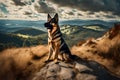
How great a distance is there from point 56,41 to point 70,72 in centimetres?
194

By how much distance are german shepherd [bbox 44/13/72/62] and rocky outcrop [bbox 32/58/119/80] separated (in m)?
0.42

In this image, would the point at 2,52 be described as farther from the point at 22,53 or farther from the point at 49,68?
the point at 49,68

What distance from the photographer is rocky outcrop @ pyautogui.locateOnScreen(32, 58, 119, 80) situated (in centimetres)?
1625

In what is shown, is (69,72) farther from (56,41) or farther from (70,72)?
(56,41)

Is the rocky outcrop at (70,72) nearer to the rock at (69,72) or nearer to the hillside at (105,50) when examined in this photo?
the rock at (69,72)

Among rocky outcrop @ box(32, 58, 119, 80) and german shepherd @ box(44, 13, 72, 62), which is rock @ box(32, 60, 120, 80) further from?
german shepherd @ box(44, 13, 72, 62)

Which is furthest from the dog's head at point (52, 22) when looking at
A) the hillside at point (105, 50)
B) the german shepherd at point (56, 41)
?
the hillside at point (105, 50)

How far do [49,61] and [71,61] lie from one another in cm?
132

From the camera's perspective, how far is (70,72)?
54.0 feet

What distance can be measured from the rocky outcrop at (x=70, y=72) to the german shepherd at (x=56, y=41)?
16.6 inches

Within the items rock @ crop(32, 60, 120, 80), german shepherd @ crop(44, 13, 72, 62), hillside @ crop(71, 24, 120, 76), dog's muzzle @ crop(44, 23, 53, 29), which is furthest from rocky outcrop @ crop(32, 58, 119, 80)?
hillside @ crop(71, 24, 120, 76)

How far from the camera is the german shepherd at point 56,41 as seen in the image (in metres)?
16.4

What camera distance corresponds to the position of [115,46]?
24344mm

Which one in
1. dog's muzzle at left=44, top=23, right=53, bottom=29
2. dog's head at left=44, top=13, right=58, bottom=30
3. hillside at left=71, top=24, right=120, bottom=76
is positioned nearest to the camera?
dog's muzzle at left=44, top=23, right=53, bottom=29
